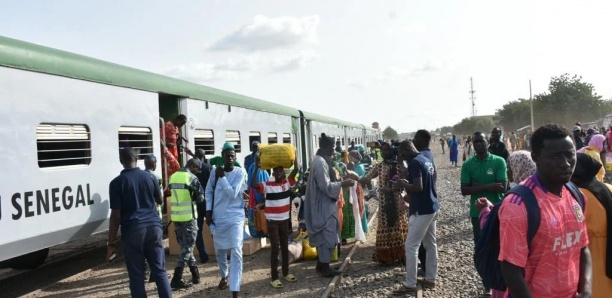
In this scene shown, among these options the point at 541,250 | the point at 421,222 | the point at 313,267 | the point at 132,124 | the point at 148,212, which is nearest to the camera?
the point at 541,250

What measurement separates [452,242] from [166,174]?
4814mm

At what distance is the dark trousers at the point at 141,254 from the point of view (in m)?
4.64

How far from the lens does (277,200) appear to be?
589 cm

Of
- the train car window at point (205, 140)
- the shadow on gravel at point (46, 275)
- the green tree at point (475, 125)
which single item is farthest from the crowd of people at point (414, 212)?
the green tree at point (475, 125)

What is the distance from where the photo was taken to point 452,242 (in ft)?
27.0

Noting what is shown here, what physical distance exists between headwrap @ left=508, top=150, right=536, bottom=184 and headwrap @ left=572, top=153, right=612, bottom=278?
4.87 ft

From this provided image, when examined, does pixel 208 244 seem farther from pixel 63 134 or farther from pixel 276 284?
pixel 63 134

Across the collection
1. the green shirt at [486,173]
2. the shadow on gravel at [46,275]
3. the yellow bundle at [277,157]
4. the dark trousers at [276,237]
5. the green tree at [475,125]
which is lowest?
the shadow on gravel at [46,275]

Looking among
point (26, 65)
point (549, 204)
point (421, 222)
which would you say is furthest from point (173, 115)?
point (549, 204)

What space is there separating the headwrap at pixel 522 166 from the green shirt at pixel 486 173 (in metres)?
0.58

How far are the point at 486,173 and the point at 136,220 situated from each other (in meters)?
3.55

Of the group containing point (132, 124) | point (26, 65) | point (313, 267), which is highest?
point (26, 65)

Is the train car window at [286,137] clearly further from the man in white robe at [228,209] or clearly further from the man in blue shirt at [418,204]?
the man in blue shirt at [418,204]

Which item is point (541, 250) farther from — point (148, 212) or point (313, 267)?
point (313, 267)
